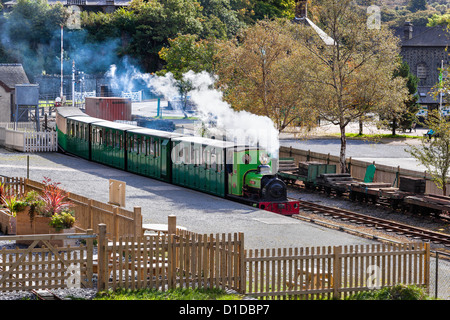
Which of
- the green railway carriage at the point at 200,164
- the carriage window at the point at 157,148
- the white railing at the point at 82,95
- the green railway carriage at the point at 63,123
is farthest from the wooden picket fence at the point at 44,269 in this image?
the white railing at the point at 82,95

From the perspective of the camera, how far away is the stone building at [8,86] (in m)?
52.3

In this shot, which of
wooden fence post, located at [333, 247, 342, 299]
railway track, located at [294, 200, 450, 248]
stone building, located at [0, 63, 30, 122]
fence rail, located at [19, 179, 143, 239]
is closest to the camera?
wooden fence post, located at [333, 247, 342, 299]

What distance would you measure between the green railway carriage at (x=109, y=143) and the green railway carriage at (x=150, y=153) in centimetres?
60

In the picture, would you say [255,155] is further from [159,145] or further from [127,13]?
[127,13]

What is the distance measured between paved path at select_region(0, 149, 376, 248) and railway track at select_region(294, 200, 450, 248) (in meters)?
4.26

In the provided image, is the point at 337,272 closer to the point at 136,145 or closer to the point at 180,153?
the point at 180,153

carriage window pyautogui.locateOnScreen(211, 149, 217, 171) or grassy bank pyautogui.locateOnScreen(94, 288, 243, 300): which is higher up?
carriage window pyautogui.locateOnScreen(211, 149, 217, 171)

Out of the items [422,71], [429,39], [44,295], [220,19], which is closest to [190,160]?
[44,295]

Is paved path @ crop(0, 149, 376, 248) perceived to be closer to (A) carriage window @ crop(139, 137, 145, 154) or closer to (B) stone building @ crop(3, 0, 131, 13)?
(A) carriage window @ crop(139, 137, 145, 154)

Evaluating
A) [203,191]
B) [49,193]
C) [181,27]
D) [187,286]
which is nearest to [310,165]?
[203,191]

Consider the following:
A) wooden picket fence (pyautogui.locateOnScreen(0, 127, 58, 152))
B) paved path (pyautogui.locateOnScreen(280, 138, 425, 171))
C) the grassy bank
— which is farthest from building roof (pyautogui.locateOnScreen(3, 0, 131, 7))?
the grassy bank

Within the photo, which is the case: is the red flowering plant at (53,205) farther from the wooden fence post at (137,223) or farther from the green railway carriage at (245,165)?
the green railway carriage at (245,165)

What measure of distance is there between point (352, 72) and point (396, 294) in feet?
84.0

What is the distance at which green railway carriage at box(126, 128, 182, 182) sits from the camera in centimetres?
2912
